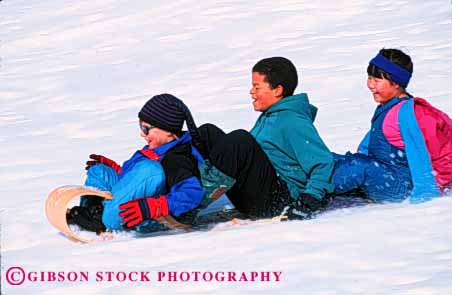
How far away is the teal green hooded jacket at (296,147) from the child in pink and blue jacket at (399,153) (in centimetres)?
17

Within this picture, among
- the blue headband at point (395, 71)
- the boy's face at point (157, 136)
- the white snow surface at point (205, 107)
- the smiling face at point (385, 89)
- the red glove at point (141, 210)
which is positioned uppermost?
the blue headband at point (395, 71)

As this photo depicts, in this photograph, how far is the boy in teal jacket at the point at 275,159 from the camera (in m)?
5.29

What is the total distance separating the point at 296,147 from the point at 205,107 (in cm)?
438

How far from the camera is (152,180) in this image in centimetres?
514

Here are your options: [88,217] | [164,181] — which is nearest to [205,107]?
[88,217]

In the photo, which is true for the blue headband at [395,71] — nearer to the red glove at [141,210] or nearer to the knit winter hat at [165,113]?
the knit winter hat at [165,113]

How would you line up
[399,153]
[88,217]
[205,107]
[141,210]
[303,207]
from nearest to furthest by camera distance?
[141,210] < [303,207] < [88,217] < [399,153] < [205,107]

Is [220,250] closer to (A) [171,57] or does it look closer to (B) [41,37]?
(A) [171,57]

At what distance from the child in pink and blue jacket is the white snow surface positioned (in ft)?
0.44

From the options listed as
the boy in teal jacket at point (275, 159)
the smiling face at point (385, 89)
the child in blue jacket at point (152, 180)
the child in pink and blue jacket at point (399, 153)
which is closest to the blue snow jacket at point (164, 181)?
the child in blue jacket at point (152, 180)

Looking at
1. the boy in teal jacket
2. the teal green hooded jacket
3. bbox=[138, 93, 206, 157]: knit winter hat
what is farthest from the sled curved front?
the teal green hooded jacket

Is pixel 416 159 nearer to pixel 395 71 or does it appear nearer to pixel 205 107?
pixel 395 71

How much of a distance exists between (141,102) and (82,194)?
504cm

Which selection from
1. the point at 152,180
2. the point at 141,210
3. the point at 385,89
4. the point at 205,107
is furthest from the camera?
the point at 205,107
